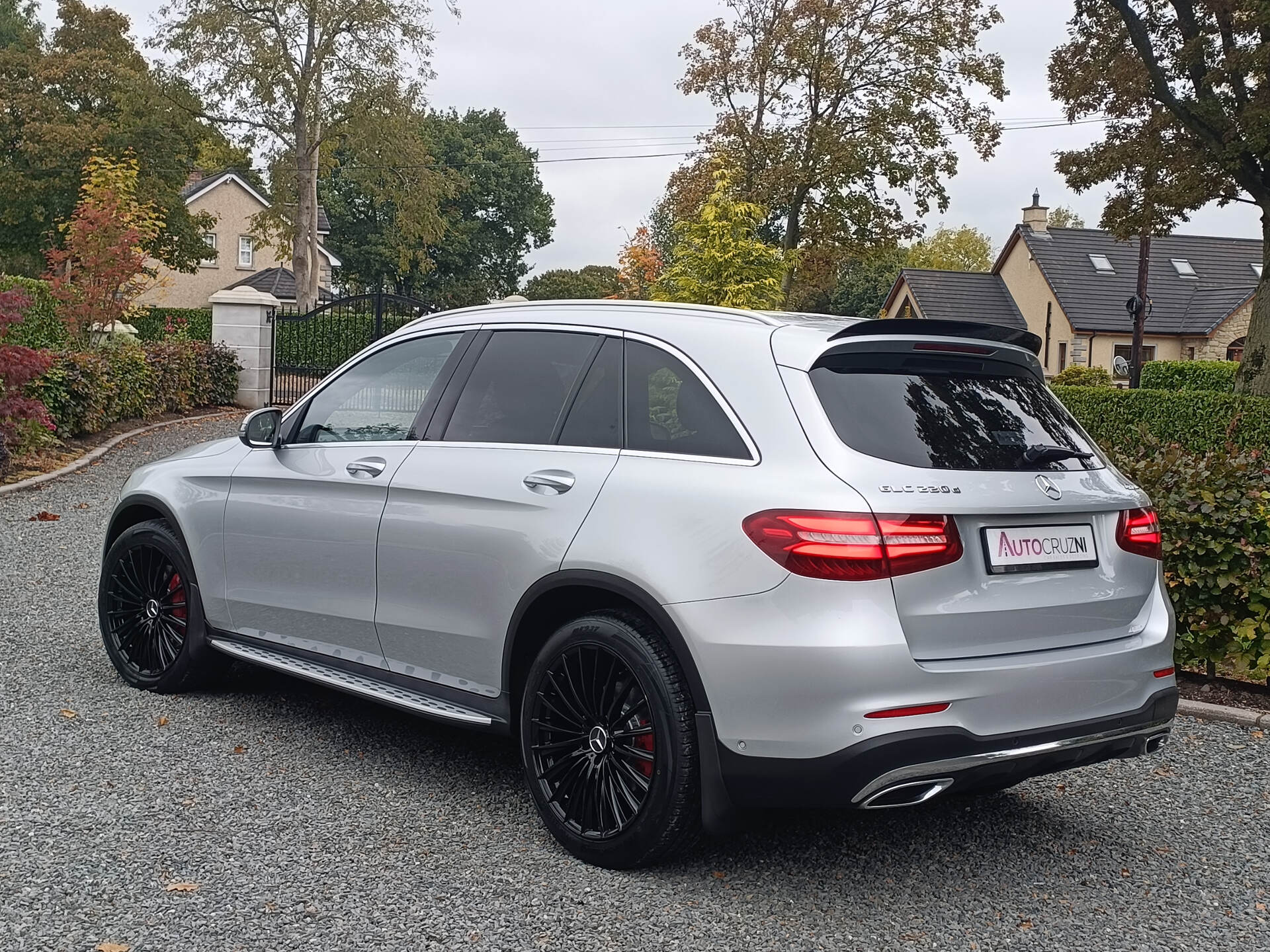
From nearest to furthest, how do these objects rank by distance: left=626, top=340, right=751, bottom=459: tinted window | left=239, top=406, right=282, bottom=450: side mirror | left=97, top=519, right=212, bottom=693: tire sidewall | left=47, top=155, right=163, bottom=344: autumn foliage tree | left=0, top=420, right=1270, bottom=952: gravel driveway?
left=0, top=420, right=1270, bottom=952: gravel driveway, left=626, top=340, right=751, bottom=459: tinted window, left=239, top=406, right=282, bottom=450: side mirror, left=97, top=519, right=212, bottom=693: tire sidewall, left=47, top=155, right=163, bottom=344: autumn foliage tree

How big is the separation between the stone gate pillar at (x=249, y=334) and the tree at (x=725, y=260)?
8.27 metres

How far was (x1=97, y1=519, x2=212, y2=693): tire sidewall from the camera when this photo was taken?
227 inches

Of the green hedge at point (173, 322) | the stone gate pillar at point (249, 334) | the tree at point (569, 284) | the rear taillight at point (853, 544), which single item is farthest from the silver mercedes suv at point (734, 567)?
the tree at point (569, 284)

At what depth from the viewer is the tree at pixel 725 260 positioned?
19766mm

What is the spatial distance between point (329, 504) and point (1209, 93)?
72.9ft

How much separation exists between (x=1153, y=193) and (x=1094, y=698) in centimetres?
2341

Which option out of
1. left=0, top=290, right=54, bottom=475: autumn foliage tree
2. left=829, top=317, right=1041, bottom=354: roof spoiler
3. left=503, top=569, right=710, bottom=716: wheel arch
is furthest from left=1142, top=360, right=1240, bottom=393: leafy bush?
left=503, top=569, right=710, bottom=716: wheel arch

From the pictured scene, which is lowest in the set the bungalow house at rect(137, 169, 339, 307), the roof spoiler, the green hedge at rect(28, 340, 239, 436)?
the green hedge at rect(28, 340, 239, 436)

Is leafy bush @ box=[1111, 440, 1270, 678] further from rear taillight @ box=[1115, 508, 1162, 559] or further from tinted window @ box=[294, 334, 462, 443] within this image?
tinted window @ box=[294, 334, 462, 443]

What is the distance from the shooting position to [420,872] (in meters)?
3.99

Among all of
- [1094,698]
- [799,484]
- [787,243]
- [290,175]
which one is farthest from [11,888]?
[290,175]

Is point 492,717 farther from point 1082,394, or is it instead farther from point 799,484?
point 1082,394

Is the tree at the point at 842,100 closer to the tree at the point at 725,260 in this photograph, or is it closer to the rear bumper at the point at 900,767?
the tree at the point at 725,260

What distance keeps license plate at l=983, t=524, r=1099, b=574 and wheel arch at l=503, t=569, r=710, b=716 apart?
0.92 meters
